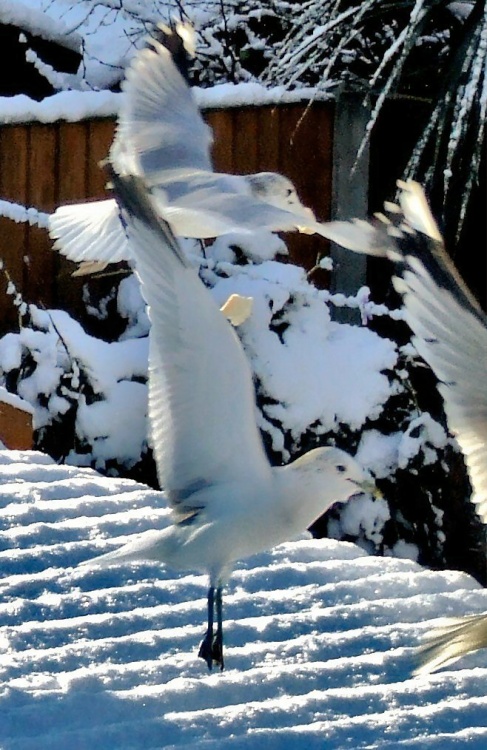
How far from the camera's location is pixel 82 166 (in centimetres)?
495

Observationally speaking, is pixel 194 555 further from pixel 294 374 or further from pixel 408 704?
pixel 294 374

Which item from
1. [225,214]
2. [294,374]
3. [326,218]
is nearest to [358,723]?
[225,214]

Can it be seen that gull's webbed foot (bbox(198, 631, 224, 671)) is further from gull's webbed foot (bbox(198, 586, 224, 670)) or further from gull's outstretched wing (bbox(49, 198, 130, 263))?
gull's outstretched wing (bbox(49, 198, 130, 263))

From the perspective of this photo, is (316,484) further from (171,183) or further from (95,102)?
(95,102)

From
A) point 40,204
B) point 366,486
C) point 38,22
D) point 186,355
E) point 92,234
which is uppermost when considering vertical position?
point 38,22

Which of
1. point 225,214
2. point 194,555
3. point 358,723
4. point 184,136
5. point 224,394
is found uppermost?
point 184,136

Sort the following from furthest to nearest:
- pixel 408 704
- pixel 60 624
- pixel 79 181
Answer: pixel 79 181 < pixel 60 624 < pixel 408 704

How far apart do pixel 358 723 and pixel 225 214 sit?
0.94 m

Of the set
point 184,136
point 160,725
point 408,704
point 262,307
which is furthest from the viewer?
point 262,307

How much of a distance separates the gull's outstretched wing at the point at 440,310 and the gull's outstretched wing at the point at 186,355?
0.30m

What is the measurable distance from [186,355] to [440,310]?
46 cm

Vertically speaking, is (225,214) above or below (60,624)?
above

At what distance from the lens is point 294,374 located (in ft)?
14.2

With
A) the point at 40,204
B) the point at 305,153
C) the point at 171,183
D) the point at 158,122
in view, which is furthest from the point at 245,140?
the point at 171,183
